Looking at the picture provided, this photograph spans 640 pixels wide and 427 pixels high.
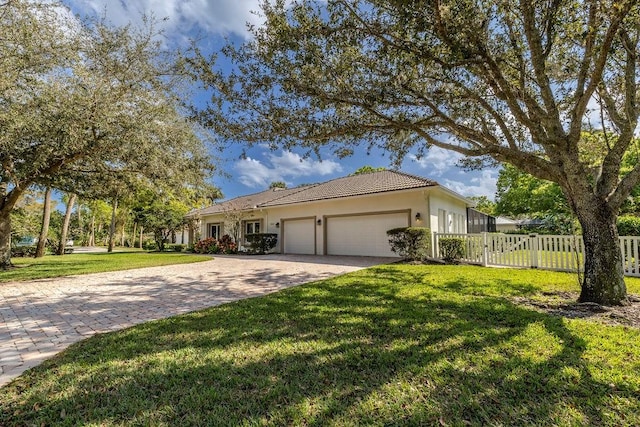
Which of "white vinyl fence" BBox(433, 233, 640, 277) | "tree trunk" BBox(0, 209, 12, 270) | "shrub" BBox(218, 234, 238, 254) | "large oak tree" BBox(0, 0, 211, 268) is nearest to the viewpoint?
"large oak tree" BBox(0, 0, 211, 268)

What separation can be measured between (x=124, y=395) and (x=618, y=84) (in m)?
10.1

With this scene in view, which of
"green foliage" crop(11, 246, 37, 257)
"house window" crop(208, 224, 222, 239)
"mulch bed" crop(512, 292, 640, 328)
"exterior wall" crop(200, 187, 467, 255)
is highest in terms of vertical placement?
"exterior wall" crop(200, 187, 467, 255)

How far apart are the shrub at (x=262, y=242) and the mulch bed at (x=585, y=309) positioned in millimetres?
15362

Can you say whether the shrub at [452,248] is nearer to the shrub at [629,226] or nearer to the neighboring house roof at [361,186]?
the neighboring house roof at [361,186]

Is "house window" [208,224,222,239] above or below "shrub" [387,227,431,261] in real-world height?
above

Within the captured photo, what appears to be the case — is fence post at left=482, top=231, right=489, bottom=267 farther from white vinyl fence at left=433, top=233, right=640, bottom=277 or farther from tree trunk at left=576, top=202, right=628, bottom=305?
tree trunk at left=576, top=202, right=628, bottom=305

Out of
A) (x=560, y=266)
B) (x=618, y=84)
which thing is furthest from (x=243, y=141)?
(x=560, y=266)

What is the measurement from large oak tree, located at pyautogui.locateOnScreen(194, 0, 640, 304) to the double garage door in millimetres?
7603

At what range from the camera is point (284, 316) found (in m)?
5.02

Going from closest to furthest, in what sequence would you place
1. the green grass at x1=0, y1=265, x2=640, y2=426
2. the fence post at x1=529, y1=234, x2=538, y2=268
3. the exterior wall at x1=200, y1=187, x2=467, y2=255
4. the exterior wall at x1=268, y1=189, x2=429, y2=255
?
the green grass at x1=0, y1=265, x2=640, y2=426, the fence post at x1=529, y1=234, x2=538, y2=268, the exterior wall at x1=200, y1=187, x2=467, y2=255, the exterior wall at x1=268, y1=189, x2=429, y2=255

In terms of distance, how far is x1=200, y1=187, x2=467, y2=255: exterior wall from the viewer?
1381 cm

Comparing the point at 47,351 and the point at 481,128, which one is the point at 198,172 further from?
the point at 481,128

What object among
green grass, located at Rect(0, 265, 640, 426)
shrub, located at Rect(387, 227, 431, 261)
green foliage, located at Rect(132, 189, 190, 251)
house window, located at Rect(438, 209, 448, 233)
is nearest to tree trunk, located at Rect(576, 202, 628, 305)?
green grass, located at Rect(0, 265, 640, 426)

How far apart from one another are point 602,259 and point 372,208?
10408 millimetres
